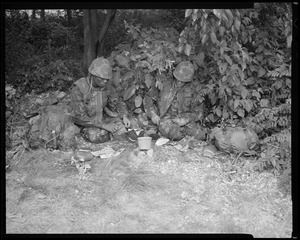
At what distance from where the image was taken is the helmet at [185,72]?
471cm

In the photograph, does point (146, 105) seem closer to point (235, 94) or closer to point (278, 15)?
point (235, 94)

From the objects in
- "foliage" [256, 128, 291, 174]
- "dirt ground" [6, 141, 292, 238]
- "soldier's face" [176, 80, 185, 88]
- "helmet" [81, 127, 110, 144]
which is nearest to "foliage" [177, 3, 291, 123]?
"soldier's face" [176, 80, 185, 88]

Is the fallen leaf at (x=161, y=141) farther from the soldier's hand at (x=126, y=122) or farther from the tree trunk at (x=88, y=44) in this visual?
the tree trunk at (x=88, y=44)

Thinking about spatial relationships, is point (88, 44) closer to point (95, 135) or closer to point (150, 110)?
point (150, 110)

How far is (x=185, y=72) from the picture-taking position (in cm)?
471

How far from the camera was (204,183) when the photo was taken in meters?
4.02

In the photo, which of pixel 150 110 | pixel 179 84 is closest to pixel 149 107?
pixel 150 110

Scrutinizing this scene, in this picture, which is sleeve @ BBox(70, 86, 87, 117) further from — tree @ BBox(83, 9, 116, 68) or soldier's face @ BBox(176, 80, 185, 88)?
soldier's face @ BBox(176, 80, 185, 88)

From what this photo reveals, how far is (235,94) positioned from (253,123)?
0.43m

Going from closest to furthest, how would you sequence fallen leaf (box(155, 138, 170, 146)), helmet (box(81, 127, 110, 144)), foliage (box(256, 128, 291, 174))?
foliage (box(256, 128, 291, 174))
fallen leaf (box(155, 138, 170, 146))
helmet (box(81, 127, 110, 144))

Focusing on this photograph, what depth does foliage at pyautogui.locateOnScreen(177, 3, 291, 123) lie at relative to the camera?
4406 millimetres

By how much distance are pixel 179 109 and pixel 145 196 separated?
1.42m
